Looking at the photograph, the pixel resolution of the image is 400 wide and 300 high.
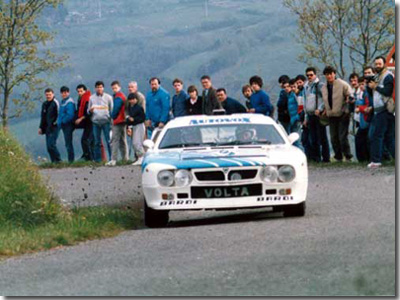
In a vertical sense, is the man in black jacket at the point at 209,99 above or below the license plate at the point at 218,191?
above

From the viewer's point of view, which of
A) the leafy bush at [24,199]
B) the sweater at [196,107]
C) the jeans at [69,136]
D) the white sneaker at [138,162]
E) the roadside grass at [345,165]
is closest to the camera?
the leafy bush at [24,199]

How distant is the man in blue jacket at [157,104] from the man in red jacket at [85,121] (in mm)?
2823

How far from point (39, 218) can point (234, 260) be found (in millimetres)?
5298

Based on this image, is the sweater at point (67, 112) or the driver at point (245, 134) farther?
the sweater at point (67, 112)

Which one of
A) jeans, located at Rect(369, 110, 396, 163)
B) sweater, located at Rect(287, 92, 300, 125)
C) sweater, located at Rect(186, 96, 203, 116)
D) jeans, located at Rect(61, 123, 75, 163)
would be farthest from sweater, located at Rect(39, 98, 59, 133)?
jeans, located at Rect(369, 110, 396, 163)

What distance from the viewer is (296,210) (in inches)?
647

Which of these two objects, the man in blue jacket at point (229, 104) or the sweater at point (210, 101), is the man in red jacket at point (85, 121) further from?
the sweater at point (210, 101)

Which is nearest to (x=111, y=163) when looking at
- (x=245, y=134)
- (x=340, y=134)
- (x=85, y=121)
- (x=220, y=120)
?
(x=85, y=121)

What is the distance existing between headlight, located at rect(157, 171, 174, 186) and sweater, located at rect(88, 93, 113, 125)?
47.9ft

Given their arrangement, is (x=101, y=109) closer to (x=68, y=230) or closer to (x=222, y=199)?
(x=222, y=199)

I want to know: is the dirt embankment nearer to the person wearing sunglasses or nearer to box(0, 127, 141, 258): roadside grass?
box(0, 127, 141, 258): roadside grass

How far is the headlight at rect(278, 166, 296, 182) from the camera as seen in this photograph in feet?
52.9

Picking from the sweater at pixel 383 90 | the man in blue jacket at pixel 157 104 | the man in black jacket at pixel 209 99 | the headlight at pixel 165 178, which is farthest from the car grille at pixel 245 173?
the man in blue jacket at pixel 157 104

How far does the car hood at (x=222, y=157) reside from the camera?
15969 mm
